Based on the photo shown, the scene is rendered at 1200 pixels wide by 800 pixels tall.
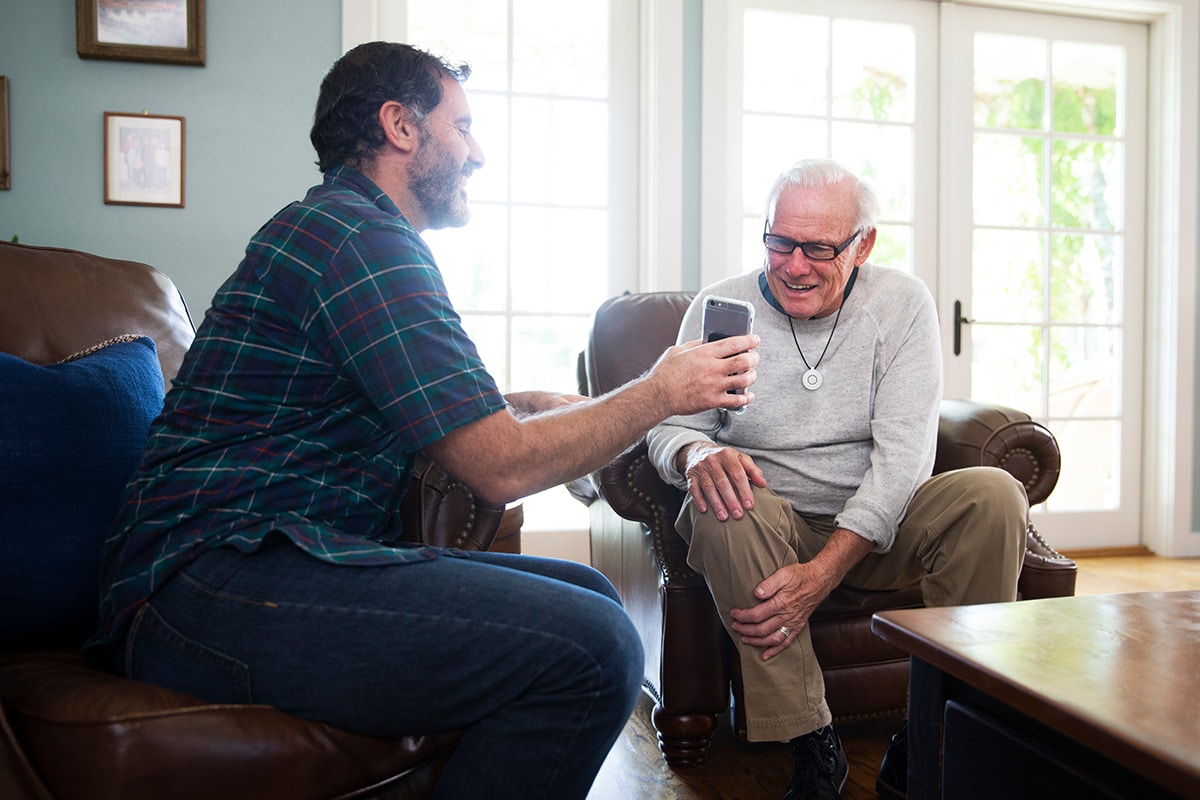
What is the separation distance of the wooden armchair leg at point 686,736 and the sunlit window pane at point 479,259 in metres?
1.82

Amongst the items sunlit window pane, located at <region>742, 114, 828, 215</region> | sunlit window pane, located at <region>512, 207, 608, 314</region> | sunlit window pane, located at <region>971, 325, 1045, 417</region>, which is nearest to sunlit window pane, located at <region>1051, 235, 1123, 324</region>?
sunlit window pane, located at <region>971, 325, 1045, 417</region>

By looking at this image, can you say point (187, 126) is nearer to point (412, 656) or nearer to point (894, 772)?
point (412, 656)

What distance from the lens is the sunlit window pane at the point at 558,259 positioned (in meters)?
3.11

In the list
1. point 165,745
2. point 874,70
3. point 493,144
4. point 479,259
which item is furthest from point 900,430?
point 874,70

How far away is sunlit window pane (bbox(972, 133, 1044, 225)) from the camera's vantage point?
347 cm

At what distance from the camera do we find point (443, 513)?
1.39 m

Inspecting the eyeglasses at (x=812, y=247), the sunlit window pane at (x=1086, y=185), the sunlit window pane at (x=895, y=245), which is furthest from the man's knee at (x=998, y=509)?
the sunlit window pane at (x=1086, y=185)

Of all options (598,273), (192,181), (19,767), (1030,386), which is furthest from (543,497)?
(19,767)

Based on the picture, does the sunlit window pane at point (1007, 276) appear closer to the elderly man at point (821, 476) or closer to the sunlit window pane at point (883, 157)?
the sunlit window pane at point (883, 157)

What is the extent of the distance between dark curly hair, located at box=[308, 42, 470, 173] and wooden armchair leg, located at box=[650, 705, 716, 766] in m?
1.07

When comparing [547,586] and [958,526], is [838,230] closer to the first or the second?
[958,526]

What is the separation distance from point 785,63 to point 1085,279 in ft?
5.03

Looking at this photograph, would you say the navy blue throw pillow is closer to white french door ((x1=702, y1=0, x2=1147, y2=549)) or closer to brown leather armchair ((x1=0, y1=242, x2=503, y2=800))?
brown leather armchair ((x1=0, y1=242, x2=503, y2=800))

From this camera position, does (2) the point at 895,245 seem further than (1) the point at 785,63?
Yes
